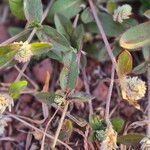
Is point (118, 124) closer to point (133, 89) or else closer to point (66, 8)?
point (133, 89)

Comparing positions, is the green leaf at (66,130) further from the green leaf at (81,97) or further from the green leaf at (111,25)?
the green leaf at (111,25)

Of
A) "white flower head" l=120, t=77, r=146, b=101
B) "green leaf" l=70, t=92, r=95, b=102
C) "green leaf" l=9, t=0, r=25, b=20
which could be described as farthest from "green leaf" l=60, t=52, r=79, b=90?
"green leaf" l=9, t=0, r=25, b=20

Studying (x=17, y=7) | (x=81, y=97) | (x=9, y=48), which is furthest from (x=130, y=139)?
(x=17, y=7)

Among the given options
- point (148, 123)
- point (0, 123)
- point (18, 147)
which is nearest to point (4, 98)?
point (0, 123)

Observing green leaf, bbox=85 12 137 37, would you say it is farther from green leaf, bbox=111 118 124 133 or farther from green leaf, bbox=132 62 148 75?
green leaf, bbox=111 118 124 133

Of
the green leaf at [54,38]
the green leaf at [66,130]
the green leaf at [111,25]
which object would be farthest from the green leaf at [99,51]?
the green leaf at [66,130]
